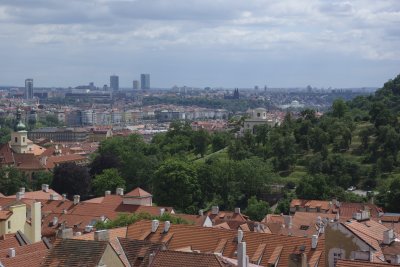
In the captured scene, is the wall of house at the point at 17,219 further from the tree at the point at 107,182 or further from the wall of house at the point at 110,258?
the tree at the point at 107,182

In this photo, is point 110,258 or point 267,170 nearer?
point 110,258

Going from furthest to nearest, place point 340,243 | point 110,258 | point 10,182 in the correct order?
point 10,182
point 340,243
point 110,258

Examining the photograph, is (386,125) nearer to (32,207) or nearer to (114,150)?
(114,150)

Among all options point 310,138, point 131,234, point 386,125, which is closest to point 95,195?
point 310,138

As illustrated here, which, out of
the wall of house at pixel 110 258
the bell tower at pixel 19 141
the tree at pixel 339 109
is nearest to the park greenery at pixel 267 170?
the tree at pixel 339 109

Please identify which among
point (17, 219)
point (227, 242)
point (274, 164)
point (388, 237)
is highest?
point (388, 237)

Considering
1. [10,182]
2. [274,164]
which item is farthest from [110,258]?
[274,164]

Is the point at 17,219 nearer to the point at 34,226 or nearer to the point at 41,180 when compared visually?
the point at 34,226

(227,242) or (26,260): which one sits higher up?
(26,260)
